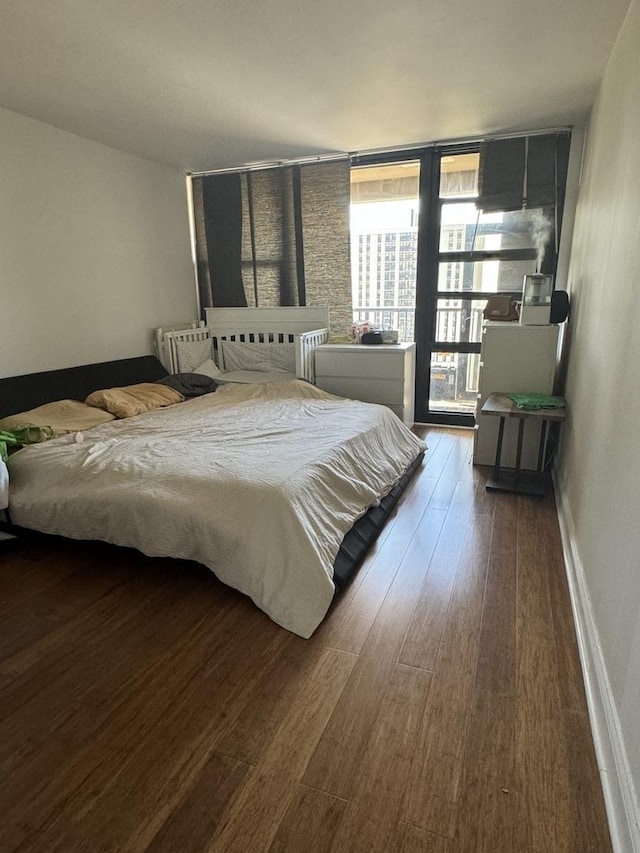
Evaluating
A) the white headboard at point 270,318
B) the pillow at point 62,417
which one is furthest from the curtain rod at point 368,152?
the pillow at point 62,417

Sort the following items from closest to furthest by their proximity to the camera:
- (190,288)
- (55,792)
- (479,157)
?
(55,792), (479,157), (190,288)

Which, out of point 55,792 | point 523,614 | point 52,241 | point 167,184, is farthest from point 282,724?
point 167,184

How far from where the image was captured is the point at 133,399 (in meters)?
3.30

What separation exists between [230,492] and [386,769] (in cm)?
109

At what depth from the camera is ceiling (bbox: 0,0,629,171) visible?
2.02 meters

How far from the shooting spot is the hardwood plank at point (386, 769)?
42.5 inches

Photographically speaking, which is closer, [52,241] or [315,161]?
[52,241]

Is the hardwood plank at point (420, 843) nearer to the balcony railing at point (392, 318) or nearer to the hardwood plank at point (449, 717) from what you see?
the hardwood plank at point (449, 717)

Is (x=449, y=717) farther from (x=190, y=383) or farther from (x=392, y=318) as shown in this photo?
(x=392, y=318)

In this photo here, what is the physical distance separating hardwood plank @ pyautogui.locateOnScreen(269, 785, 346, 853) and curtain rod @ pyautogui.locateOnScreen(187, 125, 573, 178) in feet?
13.8

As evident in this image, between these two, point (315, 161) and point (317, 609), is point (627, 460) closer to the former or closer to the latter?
point (317, 609)

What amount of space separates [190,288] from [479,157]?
281 centimetres

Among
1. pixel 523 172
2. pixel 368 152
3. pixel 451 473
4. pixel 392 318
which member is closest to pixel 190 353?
pixel 392 318

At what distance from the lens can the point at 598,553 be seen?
65.8 inches
